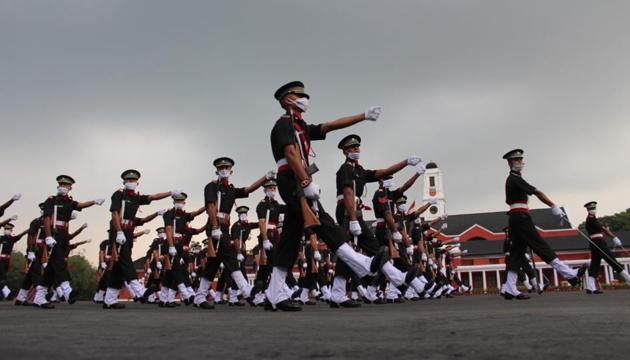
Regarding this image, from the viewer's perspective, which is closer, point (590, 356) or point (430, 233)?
point (590, 356)

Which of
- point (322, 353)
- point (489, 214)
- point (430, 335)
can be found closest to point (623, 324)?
point (430, 335)

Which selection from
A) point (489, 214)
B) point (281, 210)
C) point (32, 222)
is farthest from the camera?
point (489, 214)

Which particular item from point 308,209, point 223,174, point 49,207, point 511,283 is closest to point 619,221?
point 511,283

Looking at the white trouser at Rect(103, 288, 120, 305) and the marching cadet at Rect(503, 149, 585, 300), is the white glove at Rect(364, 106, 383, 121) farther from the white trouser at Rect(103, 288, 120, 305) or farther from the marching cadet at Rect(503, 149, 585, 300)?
the white trouser at Rect(103, 288, 120, 305)

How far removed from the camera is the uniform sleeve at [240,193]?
10810mm

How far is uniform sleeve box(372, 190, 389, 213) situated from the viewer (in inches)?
449

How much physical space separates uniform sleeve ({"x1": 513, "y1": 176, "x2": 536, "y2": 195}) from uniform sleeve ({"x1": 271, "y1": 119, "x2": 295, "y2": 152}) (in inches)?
217

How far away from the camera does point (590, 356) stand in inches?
115

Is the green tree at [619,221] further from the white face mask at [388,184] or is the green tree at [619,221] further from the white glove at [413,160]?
the white glove at [413,160]

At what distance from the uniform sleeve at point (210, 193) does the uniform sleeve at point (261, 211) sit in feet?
8.20

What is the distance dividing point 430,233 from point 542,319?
A: 15265mm

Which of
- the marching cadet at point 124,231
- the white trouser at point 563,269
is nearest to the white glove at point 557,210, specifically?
the white trouser at point 563,269

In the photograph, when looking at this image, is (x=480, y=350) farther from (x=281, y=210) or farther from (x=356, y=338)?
(x=281, y=210)

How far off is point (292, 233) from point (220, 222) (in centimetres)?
395
